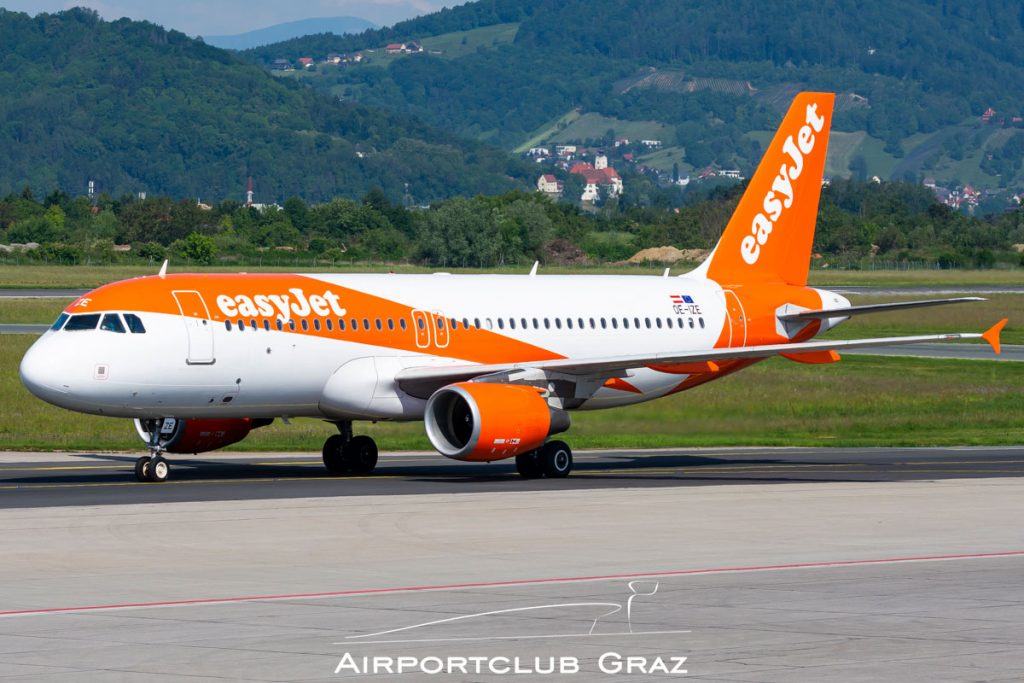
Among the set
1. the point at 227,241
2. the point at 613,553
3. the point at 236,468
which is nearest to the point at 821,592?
the point at 613,553

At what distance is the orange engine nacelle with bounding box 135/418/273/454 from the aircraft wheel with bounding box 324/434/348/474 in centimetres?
184

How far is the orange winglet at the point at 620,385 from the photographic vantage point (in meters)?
39.8

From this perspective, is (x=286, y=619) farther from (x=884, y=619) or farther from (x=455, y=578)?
(x=884, y=619)

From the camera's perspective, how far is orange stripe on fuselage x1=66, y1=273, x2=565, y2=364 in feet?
113

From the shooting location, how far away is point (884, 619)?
753 inches

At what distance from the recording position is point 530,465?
3753 cm

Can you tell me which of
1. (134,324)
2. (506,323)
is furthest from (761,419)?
(134,324)

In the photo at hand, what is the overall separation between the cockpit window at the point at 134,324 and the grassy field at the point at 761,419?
11201 mm

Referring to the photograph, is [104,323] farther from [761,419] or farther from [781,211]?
[761,419]

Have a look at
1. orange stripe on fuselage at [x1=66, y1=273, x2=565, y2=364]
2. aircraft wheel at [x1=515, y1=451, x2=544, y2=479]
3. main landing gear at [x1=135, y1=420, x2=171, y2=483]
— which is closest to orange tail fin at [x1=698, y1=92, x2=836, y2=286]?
orange stripe on fuselage at [x1=66, y1=273, x2=565, y2=364]

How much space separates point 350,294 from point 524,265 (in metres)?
125

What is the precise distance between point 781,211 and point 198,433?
16.6 m

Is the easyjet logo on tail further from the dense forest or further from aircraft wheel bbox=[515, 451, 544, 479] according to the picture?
the dense forest

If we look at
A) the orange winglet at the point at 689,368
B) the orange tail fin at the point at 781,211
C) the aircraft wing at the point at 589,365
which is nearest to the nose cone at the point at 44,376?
the aircraft wing at the point at 589,365
